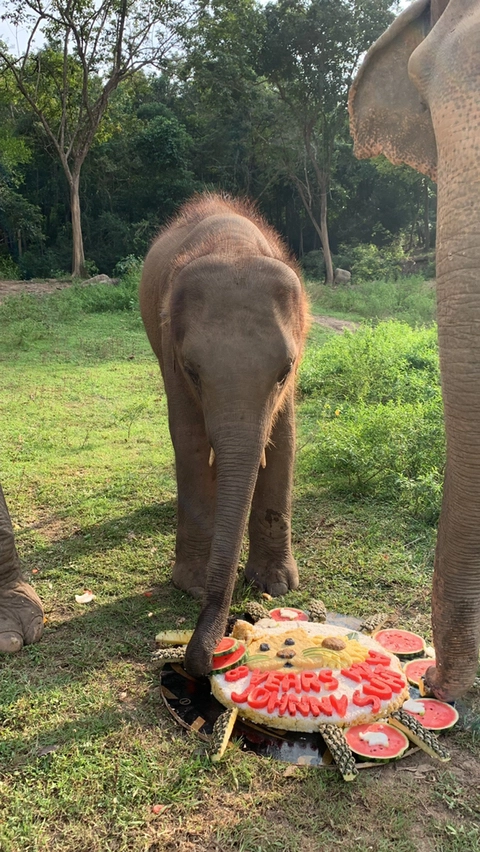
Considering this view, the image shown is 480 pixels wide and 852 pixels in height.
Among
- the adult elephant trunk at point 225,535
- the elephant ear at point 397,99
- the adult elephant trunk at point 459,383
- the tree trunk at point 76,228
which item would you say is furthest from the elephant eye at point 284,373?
the tree trunk at point 76,228

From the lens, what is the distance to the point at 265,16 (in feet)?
64.6

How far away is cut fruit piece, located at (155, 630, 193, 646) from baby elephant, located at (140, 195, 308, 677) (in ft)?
0.80

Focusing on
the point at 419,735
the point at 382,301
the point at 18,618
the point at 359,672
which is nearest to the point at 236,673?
the point at 359,672

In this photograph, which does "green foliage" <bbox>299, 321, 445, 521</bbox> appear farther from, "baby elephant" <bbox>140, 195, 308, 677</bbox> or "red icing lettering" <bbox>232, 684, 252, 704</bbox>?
"red icing lettering" <bbox>232, 684, 252, 704</bbox>

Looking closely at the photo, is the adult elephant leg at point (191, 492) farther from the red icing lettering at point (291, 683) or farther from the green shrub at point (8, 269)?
the green shrub at point (8, 269)

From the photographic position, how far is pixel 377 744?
7.88ft

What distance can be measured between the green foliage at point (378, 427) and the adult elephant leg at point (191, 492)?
1594 millimetres

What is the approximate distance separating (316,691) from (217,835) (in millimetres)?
686

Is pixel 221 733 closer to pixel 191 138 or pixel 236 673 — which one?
pixel 236 673

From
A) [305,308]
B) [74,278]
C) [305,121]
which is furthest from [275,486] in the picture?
[305,121]

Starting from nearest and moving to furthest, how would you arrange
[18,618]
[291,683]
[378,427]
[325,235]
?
1. [291,683]
2. [18,618]
3. [378,427]
4. [325,235]

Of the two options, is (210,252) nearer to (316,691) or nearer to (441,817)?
(316,691)

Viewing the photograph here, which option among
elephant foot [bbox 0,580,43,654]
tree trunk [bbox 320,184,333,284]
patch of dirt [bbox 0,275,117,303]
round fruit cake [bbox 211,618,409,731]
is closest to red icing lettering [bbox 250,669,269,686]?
round fruit cake [bbox 211,618,409,731]

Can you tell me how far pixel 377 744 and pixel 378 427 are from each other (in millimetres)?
3256
